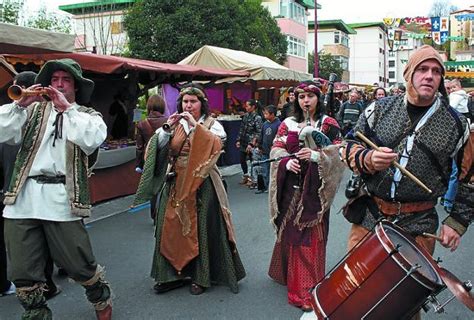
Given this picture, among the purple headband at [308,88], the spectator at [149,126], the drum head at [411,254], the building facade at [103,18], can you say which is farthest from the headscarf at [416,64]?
the building facade at [103,18]

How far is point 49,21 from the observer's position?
73.9 ft

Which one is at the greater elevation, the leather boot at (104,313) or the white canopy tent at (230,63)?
the white canopy tent at (230,63)

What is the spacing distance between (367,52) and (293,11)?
108 feet

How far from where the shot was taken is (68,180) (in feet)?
10.4

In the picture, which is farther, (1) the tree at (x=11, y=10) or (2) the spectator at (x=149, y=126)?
(1) the tree at (x=11, y=10)

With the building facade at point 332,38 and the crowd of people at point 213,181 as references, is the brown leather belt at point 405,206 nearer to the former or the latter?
the crowd of people at point 213,181

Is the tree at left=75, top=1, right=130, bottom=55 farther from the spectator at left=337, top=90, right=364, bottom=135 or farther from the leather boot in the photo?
the leather boot

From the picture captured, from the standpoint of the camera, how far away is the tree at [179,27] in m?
21.1

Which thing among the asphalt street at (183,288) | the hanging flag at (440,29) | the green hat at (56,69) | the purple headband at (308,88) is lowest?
the asphalt street at (183,288)

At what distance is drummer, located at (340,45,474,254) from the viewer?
8.53 feet

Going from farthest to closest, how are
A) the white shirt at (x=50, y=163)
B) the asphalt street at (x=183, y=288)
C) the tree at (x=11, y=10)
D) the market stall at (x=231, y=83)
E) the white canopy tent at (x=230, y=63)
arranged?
1. the tree at (x=11, y=10)
2. the white canopy tent at (x=230, y=63)
3. the market stall at (x=231, y=83)
4. the asphalt street at (x=183, y=288)
5. the white shirt at (x=50, y=163)

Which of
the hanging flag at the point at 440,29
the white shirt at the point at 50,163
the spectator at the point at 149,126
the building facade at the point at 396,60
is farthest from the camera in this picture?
the building facade at the point at 396,60

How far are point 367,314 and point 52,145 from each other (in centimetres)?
205

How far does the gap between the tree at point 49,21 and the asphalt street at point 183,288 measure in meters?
17.1
